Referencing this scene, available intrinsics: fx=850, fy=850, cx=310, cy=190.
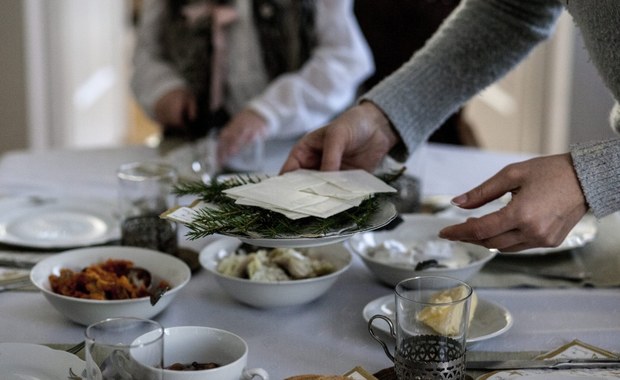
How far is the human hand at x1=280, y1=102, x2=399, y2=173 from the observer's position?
119 cm

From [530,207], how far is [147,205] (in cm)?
63

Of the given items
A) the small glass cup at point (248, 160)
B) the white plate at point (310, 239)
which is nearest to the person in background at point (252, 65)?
the small glass cup at point (248, 160)

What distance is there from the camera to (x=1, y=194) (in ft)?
5.33

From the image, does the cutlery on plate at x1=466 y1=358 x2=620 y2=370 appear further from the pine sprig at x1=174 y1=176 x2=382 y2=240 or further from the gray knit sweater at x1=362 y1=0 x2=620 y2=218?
the gray knit sweater at x1=362 y1=0 x2=620 y2=218

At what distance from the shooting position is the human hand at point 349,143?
1.19 metres

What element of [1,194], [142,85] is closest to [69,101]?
[142,85]

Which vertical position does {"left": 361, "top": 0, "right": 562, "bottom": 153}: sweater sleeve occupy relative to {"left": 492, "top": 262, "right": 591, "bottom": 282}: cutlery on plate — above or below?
above

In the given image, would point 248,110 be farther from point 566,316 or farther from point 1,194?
point 566,316

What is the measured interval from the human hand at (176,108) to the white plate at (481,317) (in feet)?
3.52

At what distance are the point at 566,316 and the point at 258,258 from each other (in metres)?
0.41

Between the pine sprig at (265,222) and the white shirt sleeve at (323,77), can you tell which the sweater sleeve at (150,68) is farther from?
the pine sprig at (265,222)

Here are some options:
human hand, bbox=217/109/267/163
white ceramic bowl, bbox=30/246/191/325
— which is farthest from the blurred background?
white ceramic bowl, bbox=30/246/191/325

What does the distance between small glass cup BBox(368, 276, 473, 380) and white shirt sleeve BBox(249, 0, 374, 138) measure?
1133 mm

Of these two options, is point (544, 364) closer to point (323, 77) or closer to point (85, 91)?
point (323, 77)
